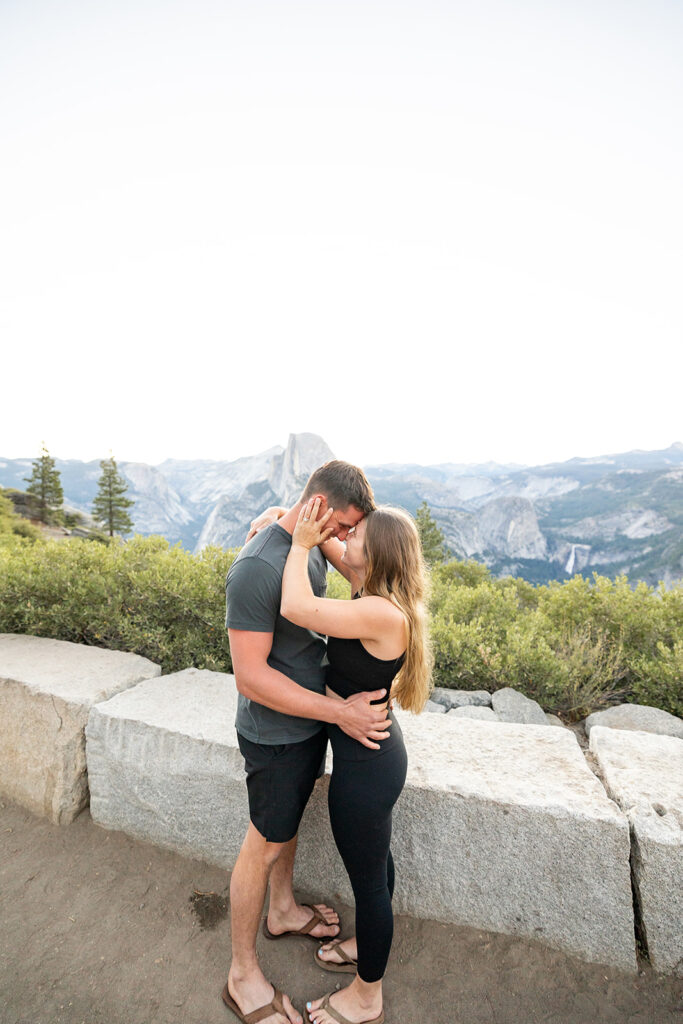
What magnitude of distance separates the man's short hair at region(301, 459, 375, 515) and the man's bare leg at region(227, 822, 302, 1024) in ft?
5.18

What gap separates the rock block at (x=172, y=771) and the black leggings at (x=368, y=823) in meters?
1.00

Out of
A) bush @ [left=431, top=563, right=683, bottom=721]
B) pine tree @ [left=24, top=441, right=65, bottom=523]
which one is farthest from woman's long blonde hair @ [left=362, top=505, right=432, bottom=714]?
pine tree @ [left=24, top=441, right=65, bottom=523]

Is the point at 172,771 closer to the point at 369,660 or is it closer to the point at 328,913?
the point at 328,913

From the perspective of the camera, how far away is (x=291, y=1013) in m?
2.46

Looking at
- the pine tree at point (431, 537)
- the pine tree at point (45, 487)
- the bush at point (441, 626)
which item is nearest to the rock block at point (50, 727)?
the bush at point (441, 626)

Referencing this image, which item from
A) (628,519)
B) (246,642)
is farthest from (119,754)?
(628,519)

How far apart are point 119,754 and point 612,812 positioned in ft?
9.58

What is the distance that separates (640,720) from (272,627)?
3.30m

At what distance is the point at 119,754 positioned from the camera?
3486 mm

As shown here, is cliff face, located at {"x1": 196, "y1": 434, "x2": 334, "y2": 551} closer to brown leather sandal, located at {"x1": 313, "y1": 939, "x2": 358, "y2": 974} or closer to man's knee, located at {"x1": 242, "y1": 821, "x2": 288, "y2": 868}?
brown leather sandal, located at {"x1": 313, "y1": 939, "x2": 358, "y2": 974}

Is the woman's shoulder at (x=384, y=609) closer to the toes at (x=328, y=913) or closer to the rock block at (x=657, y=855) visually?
the rock block at (x=657, y=855)

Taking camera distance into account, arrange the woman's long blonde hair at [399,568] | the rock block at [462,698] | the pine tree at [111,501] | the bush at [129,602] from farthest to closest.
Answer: the pine tree at [111,501], the bush at [129,602], the rock block at [462,698], the woman's long blonde hair at [399,568]

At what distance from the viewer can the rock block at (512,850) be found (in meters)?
2.53

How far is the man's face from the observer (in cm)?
234
